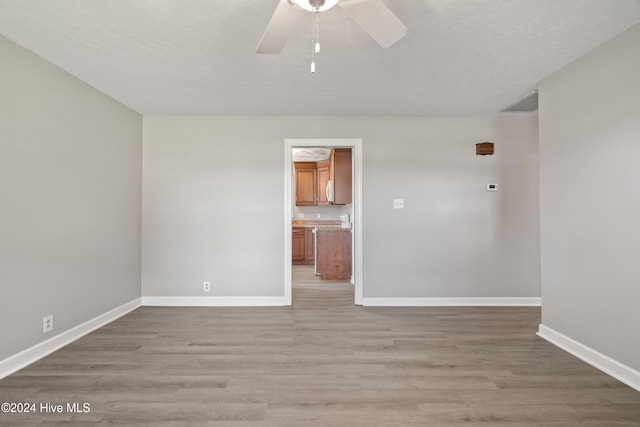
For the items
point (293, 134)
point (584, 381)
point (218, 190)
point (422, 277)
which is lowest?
point (584, 381)

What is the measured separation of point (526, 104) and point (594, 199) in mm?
1635

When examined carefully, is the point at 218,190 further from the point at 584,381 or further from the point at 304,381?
the point at 584,381

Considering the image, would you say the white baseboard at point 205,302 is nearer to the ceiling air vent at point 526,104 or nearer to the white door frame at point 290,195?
the white door frame at point 290,195

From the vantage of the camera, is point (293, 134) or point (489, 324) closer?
point (489, 324)

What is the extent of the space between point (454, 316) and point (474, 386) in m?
1.52

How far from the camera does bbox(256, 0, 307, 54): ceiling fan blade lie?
1.58 m

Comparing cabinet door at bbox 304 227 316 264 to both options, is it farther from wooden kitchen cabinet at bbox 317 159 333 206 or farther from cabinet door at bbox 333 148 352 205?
cabinet door at bbox 333 148 352 205

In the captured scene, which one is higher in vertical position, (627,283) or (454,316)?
(627,283)

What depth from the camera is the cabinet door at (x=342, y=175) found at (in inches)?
232

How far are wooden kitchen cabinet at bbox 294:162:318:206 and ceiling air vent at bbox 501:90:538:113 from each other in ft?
14.5

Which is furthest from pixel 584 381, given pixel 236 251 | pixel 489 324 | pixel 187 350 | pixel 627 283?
pixel 236 251

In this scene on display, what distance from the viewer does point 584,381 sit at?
2152 millimetres

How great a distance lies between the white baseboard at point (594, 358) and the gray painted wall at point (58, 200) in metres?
4.28

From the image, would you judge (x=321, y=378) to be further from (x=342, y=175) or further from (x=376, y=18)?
(x=342, y=175)
